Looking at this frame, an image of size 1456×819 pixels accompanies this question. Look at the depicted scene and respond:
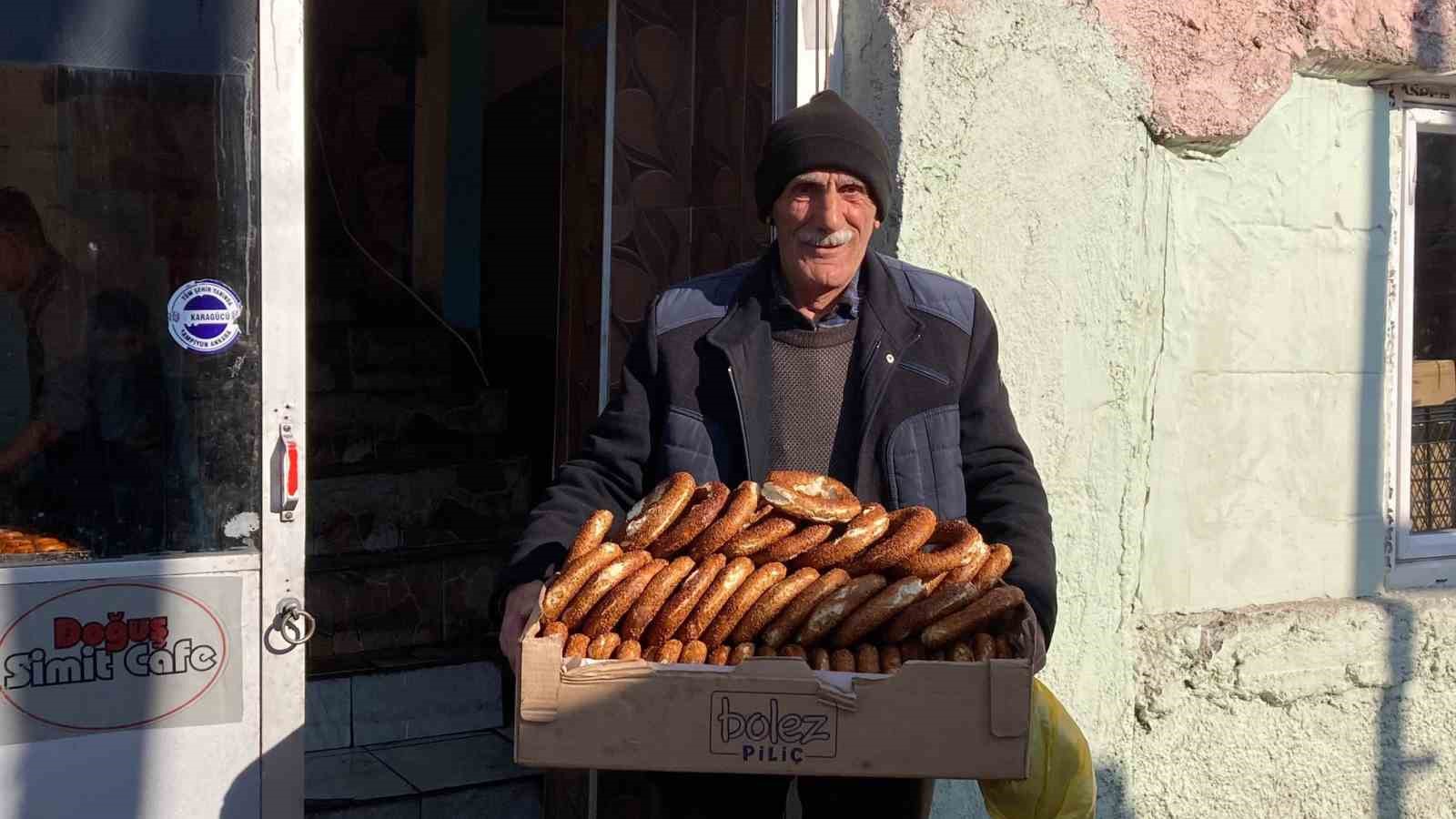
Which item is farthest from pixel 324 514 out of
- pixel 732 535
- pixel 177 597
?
pixel 732 535

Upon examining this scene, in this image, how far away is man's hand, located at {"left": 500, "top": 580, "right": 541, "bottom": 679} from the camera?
257 centimetres

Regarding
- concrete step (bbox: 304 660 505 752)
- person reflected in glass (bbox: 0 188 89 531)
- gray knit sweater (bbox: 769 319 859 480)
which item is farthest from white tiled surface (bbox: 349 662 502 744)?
gray knit sweater (bbox: 769 319 859 480)

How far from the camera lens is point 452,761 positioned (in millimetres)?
4758

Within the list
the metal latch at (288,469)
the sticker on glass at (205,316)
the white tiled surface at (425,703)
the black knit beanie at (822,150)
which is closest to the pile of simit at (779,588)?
the black knit beanie at (822,150)

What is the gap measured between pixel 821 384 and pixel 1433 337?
2.72 metres

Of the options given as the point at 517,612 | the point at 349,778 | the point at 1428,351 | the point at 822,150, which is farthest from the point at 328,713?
the point at 1428,351

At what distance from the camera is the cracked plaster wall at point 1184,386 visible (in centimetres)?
371

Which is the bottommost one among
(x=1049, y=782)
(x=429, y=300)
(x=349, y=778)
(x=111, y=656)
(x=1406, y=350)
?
(x=349, y=778)

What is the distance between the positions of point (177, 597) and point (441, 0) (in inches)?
186

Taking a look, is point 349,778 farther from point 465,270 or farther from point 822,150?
point 465,270

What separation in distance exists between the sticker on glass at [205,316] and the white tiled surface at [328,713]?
6.28 feet

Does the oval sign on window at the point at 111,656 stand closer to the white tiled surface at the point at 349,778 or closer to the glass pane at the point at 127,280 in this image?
the glass pane at the point at 127,280

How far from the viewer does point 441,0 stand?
729 cm

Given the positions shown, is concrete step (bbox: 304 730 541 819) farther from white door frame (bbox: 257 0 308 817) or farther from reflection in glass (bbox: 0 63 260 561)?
reflection in glass (bbox: 0 63 260 561)
